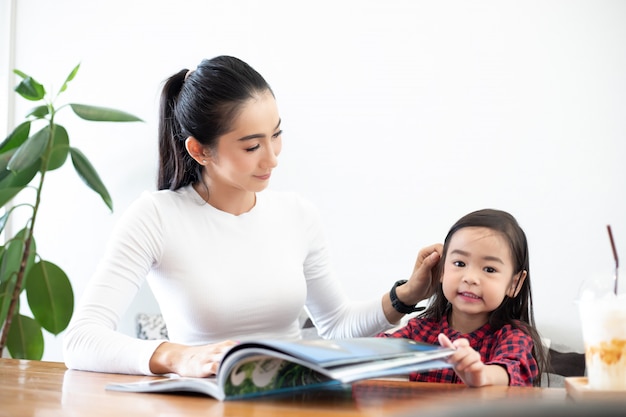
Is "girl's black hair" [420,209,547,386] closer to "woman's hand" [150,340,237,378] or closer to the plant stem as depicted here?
"woman's hand" [150,340,237,378]

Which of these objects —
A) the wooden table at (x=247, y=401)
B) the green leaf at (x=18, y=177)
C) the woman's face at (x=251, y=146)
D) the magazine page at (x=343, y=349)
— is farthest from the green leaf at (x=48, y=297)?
the magazine page at (x=343, y=349)

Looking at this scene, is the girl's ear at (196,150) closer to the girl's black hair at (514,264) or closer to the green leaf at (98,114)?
the girl's black hair at (514,264)

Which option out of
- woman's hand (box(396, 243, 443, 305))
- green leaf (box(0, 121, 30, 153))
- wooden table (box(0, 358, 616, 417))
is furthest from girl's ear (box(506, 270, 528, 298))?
green leaf (box(0, 121, 30, 153))

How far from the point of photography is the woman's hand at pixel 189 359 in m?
1.09

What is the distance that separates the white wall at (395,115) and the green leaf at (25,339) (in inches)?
20.4

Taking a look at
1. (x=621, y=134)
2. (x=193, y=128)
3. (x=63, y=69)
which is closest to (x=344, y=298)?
(x=193, y=128)

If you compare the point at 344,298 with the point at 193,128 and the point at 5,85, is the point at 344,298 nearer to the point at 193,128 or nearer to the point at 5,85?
the point at 193,128

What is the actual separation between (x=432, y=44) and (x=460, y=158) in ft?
1.53

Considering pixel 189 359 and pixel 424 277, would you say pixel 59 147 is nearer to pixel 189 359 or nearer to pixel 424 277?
pixel 424 277

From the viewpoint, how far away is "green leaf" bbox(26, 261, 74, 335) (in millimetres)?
2783

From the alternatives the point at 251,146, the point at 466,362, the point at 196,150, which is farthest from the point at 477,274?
the point at 196,150

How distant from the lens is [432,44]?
9.64ft

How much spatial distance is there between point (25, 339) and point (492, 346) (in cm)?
206

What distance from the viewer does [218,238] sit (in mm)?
1672
